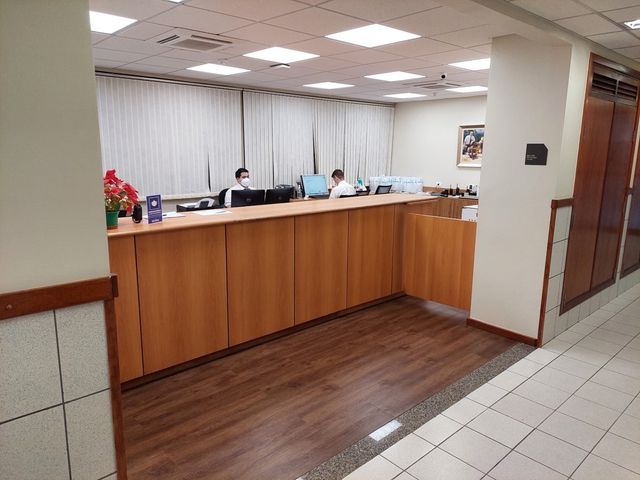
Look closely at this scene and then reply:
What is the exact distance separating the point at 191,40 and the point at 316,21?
1374 millimetres

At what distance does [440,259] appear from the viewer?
4.66 meters

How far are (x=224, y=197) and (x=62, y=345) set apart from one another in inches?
216

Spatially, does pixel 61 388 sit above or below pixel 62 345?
below

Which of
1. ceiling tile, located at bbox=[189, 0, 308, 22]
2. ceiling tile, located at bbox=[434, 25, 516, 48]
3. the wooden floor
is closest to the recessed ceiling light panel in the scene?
ceiling tile, located at bbox=[189, 0, 308, 22]

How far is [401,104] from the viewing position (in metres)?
9.95

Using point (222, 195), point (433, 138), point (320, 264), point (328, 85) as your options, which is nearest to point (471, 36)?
point (320, 264)

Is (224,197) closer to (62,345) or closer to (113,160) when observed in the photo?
(113,160)

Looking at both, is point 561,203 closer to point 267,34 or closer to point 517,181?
point 517,181

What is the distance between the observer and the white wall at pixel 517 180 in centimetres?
361

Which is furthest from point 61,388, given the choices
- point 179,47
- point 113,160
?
point 113,160

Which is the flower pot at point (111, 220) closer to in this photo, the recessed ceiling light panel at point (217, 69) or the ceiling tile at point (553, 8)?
the ceiling tile at point (553, 8)

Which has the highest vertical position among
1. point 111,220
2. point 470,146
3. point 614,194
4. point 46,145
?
point 470,146

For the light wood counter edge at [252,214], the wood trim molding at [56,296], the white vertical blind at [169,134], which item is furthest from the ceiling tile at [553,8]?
the white vertical blind at [169,134]

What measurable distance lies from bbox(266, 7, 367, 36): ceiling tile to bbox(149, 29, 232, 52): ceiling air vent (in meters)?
0.81
